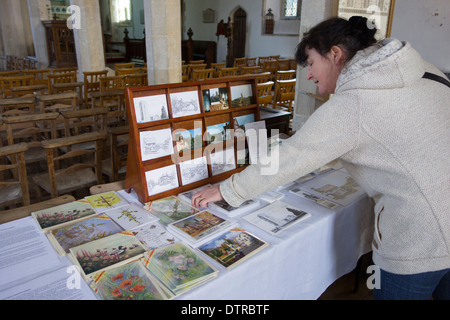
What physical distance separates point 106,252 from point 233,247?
437 mm

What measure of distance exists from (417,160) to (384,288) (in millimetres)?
491

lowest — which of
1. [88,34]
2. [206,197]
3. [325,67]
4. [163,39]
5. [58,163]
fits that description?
[58,163]

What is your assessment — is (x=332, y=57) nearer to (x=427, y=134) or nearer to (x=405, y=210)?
(x=427, y=134)

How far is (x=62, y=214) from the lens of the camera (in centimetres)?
137

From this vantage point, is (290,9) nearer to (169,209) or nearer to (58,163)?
(58,163)

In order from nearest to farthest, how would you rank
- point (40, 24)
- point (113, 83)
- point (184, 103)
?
point (184, 103)
point (113, 83)
point (40, 24)

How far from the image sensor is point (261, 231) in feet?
4.25

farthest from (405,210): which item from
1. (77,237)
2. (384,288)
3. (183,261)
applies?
(77,237)

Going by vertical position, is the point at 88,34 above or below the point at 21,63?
above

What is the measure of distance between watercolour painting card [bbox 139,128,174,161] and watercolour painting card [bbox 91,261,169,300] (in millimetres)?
521

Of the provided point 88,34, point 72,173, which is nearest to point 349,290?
point 72,173

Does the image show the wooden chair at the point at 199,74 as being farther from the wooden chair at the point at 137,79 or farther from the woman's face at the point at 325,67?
the woman's face at the point at 325,67

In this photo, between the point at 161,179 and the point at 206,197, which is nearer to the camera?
the point at 206,197

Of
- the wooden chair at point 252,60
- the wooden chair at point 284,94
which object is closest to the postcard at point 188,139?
the wooden chair at point 284,94
